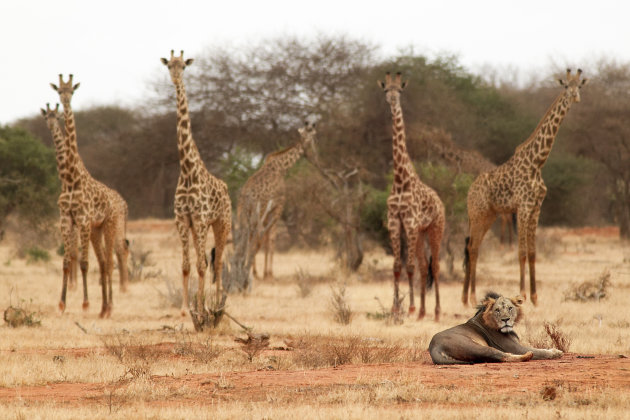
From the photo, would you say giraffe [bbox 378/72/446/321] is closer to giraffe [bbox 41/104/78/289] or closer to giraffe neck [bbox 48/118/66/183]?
giraffe [bbox 41/104/78/289]

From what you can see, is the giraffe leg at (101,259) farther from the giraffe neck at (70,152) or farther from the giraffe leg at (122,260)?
the giraffe leg at (122,260)

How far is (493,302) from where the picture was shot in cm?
779

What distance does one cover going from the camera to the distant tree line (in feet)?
91.4

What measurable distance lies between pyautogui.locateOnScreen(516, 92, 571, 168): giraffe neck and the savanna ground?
2.28 m

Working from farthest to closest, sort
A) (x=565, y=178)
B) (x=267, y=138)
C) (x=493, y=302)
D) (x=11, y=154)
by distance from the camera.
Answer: (x=267, y=138)
(x=565, y=178)
(x=11, y=154)
(x=493, y=302)

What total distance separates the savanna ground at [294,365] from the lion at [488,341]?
0.72 ft

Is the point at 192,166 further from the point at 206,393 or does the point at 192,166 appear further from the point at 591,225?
the point at 591,225

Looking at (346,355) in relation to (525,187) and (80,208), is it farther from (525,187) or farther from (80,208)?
(525,187)

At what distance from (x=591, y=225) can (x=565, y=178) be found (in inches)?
219

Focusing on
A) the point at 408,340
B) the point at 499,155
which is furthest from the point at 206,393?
the point at 499,155

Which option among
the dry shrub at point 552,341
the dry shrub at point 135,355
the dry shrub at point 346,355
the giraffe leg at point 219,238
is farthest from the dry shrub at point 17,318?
the dry shrub at point 552,341

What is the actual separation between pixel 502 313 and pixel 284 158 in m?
12.3

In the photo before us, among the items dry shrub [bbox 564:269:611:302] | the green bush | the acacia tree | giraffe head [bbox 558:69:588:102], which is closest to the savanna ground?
dry shrub [bbox 564:269:611:302]

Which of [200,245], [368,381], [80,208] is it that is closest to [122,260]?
[80,208]
